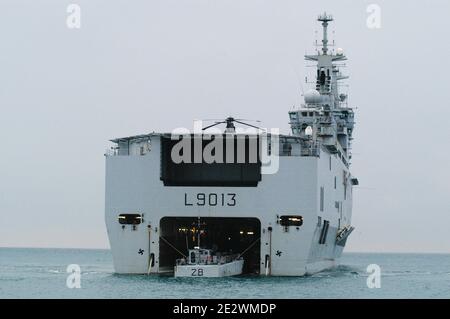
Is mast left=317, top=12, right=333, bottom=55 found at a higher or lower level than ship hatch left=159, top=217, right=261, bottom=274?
higher

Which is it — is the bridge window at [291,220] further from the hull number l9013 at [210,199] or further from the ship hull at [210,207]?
the hull number l9013 at [210,199]

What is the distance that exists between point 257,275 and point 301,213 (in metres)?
3.93

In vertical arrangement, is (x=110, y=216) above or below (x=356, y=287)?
above

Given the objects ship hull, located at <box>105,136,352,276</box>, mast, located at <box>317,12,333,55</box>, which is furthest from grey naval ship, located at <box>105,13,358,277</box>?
mast, located at <box>317,12,333,55</box>

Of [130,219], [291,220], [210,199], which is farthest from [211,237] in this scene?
[291,220]

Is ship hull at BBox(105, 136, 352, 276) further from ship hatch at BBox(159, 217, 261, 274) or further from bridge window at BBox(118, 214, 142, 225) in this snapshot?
ship hatch at BBox(159, 217, 261, 274)

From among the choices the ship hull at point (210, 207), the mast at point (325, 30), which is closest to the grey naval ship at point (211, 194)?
the ship hull at point (210, 207)

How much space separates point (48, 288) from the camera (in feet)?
146

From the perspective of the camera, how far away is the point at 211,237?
54.4m

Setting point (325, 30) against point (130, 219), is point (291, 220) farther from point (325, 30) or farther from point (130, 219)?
point (325, 30)

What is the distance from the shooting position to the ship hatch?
46344 millimetres
